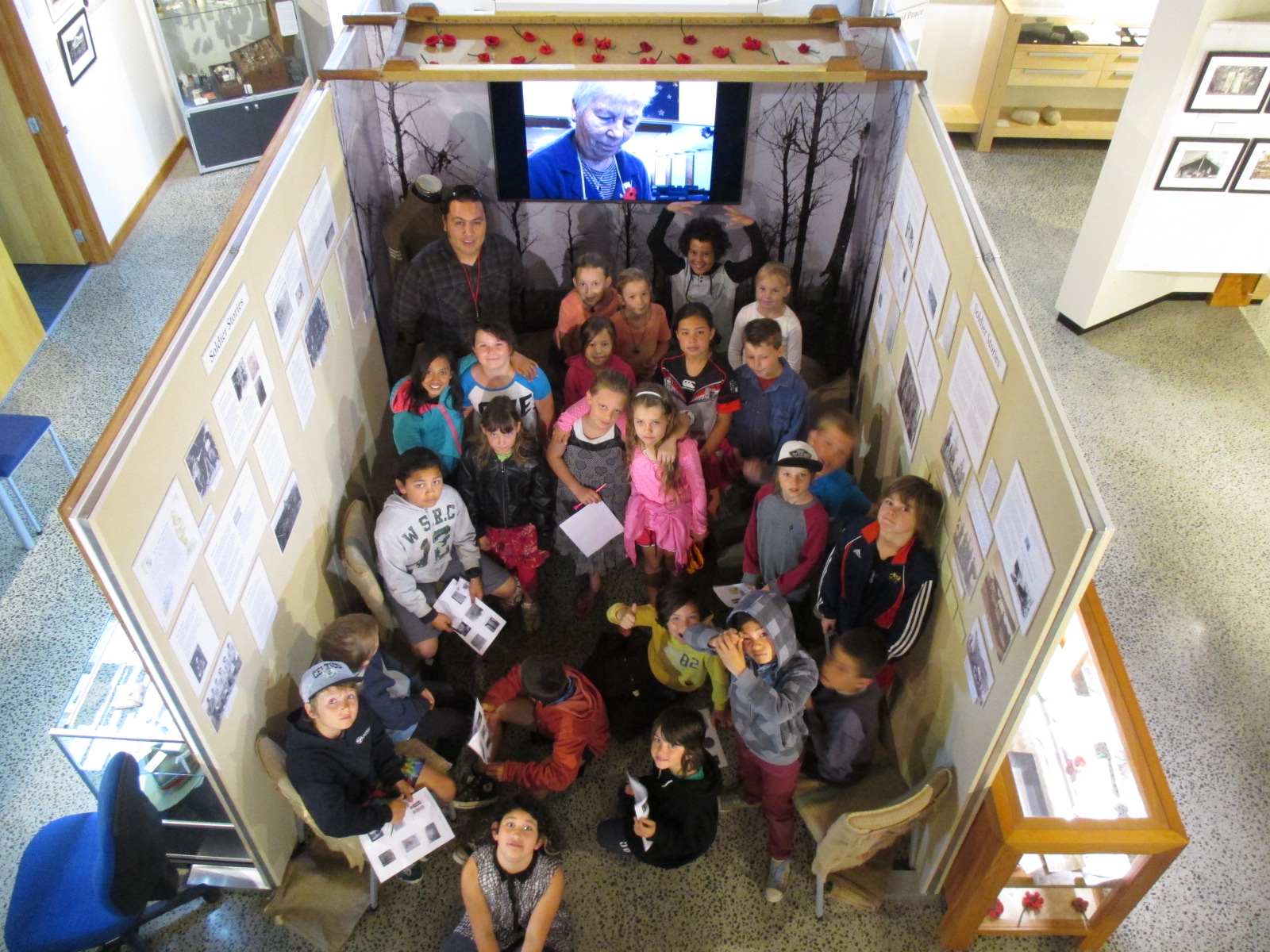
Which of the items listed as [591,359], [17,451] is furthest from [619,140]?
[17,451]

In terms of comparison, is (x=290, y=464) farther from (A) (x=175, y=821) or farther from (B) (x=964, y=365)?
(B) (x=964, y=365)

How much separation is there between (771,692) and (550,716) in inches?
29.4

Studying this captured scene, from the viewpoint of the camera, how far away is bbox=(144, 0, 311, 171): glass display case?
6.46 m

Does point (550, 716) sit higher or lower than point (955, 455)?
lower

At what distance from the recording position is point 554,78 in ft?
12.2

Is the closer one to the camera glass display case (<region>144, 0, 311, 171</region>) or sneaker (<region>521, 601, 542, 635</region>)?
sneaker (<region>521, 601, 542, 635</region>)

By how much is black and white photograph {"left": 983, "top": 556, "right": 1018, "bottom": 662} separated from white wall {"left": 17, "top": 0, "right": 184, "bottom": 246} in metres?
5.49

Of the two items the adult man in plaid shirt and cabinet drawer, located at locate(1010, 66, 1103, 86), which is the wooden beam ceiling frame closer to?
the adult man in plaid shirt

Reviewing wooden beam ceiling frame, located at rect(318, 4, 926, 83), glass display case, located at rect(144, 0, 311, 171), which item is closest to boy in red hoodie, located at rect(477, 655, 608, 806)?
wooden beam ceiling frame, located at rect(318, 4, 926, 83)

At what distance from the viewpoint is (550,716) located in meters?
3.16

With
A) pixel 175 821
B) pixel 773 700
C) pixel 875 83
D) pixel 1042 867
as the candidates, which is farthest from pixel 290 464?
pixel 875 83

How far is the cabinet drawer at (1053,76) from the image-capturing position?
6.97 meters

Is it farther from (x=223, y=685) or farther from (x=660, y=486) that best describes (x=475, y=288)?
(x=223, y=685)

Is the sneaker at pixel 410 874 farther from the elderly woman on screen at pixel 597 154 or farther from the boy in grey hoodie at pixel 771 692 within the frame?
the elderly woman on screen at pixel 597 154
